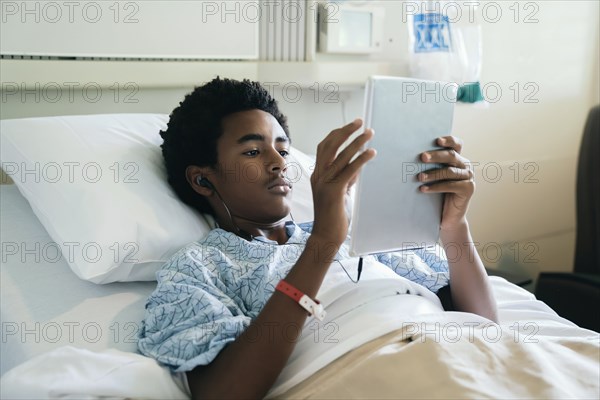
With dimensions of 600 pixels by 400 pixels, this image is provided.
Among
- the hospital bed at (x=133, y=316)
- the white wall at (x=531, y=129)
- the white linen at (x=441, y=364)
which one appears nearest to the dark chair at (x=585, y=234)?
the white wall at (x=531, y=129)

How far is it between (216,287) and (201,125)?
0.36 m

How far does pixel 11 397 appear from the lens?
3.05ft

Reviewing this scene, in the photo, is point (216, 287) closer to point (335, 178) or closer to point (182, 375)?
point (182, 375)

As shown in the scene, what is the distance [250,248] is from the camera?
125cm

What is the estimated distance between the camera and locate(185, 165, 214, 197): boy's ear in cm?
136

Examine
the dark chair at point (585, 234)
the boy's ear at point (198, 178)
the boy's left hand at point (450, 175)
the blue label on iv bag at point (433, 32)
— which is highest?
the blue label on iv bag at point (433, 32)

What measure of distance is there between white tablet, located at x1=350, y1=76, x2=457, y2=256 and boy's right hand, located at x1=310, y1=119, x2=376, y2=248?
27mm

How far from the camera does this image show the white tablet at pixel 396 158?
3.36 feet

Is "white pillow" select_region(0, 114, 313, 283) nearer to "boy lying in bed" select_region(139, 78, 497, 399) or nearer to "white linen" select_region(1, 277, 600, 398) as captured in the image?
"boy lying in bed" select_region(139, 78, 497, 399)

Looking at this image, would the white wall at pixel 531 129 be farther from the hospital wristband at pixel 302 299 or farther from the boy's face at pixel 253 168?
the hospital wristband at pixel 302 299

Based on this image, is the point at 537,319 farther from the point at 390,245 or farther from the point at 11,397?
the point at 11,397

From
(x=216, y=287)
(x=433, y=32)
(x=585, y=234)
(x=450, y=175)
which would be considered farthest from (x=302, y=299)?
(x=585, y=234)

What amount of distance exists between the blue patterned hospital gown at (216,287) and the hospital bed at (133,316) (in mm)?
49

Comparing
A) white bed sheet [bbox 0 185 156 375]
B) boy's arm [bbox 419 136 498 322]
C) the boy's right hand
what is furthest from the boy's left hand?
white bed sheet [bbox 0 185 156 375]
